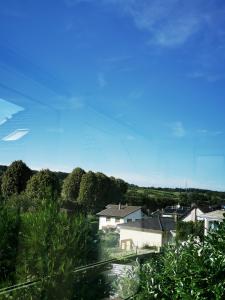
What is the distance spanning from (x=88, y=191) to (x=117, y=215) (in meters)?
0.29

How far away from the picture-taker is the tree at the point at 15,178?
5.85ft

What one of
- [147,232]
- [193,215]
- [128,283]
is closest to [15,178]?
[128,283]

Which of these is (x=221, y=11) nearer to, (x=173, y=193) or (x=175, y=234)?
(x=173, y=193)

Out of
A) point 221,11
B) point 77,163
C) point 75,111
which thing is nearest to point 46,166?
point 77,163

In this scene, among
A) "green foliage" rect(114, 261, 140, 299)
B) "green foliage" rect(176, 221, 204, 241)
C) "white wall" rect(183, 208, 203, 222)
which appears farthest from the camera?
"white wall" rect(183, 208, 203, 222)

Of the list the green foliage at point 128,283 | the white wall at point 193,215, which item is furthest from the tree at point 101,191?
the white wall at point 193,215

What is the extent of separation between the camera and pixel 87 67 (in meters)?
2.46

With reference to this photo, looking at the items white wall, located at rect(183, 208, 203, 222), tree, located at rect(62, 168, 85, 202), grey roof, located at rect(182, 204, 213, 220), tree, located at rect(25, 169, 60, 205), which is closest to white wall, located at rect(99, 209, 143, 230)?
tree, located at rect(62, 168, 85, 202)

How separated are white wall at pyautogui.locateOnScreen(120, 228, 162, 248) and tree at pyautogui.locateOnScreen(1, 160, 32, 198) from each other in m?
1.08

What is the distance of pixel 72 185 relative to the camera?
7.37 feet

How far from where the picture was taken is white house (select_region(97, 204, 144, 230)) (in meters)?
2.42

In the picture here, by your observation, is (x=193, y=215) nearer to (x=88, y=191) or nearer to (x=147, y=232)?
(x=147, y=232)

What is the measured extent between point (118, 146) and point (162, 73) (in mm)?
785

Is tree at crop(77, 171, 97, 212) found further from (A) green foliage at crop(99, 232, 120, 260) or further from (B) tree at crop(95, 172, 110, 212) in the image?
(A) green foliage at crop(99, 232, 120, 260)
